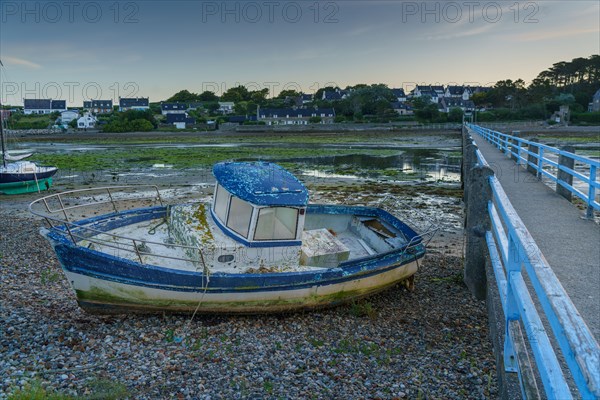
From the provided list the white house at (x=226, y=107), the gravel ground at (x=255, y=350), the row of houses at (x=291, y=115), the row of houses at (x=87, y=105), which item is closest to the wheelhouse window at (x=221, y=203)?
the gravel ground at (x=255, y=350)

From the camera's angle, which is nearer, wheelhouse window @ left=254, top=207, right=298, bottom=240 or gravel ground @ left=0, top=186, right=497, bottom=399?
gravel ground @ left=0, top=186, right=497, bottom=399

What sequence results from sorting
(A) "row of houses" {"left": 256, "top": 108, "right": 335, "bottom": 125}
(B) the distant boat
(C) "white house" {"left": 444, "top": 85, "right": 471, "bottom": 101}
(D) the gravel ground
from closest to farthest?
(D) the gravel ground < (B) the distant boat < (A) "row of houses" {"left": 256, "top": 108, "right": 335, "bottom": 125} < (C) "white house" {"left": 444, "top": 85, "right": 471, "bottom": 101}

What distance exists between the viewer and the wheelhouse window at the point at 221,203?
9.79 m

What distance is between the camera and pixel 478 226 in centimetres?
855

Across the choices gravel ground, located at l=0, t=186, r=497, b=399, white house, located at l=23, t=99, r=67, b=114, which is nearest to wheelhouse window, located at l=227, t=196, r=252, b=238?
gravel ground, located at l=0, t=186, r=497, b=399

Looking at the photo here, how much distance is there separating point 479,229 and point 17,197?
23.8 m

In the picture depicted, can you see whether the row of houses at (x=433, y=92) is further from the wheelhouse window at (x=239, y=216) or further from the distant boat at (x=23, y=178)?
the wheelhouse window at (x=239, y=216)

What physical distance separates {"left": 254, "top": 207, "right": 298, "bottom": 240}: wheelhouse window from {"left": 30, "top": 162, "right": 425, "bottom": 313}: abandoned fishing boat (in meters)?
0.02

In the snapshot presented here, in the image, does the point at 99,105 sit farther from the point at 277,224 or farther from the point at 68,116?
the point at 277,224

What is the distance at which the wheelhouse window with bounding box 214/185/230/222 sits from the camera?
32.1 feet

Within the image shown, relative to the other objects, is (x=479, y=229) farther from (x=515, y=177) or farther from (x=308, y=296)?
(x=515, y=177)

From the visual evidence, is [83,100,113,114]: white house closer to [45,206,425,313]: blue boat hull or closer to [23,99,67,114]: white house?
[23,99,67,114]: white house

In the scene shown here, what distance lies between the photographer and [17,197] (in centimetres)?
2405

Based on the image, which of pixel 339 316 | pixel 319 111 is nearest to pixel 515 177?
pixel 339 316
